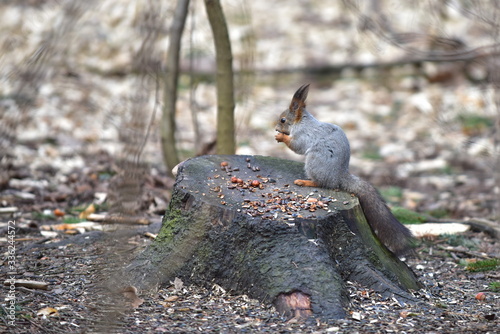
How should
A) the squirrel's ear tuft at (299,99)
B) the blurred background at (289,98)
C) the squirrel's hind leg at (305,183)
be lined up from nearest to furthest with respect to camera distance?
the squirrel's hind leg at (305,183) < the squirrel's ear tuft at (299,99) < the blurred background at (289,98)

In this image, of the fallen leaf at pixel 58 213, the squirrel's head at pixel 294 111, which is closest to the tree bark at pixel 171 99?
the fallen leaf at pixel 58 213

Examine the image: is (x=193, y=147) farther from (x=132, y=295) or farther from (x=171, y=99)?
(x=132, y=295)

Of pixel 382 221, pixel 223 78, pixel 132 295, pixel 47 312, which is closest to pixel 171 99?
pixel 223 78

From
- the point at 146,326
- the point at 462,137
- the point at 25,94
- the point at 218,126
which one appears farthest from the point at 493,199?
the point at 25,94

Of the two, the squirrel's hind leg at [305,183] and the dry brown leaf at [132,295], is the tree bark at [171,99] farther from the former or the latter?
the dry brown leaf at [132,295]

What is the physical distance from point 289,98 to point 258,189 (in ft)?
23.4

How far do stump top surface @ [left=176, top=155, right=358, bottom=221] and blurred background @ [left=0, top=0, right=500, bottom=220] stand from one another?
0.48 metres

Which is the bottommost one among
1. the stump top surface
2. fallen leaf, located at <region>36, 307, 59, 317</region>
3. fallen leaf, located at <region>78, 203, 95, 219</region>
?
fallen leaf, located at <region>36, 307, 59, 317</region>

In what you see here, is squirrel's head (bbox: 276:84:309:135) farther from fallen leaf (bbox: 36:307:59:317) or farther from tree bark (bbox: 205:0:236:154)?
fallen leaf (bbox: 36:307:59:317)

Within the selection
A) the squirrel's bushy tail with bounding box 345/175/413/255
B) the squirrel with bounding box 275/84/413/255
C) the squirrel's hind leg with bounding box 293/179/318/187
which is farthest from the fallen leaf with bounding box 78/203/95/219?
the squirrel's bushy tail with bounding box 345/175/413/255

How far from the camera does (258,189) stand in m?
3.71

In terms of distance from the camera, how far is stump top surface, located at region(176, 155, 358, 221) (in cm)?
342

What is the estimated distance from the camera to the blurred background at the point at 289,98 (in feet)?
17.8

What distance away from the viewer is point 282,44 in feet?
42.0
